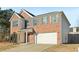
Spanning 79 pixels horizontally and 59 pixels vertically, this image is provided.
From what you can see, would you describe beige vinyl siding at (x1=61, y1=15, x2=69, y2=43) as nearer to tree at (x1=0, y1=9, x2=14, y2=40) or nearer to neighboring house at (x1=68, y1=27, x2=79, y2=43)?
neighboring house at (x1=68, y1=27, x2=79, y2=43)

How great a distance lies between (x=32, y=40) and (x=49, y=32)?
0.28 metres

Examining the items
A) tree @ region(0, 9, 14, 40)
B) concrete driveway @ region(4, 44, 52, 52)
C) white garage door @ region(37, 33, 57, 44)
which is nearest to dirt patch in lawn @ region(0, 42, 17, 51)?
concrete driveway @ region(4, 44, 52, 52)

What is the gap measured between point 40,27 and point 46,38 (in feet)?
0.64

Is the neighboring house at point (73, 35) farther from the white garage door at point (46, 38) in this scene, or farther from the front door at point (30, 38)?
the front door at point (30, 38)

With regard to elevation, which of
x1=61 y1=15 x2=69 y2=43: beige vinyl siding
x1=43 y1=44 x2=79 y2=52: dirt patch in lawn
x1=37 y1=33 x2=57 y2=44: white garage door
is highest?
x1=61 y1=15 x2=69 y2=43: beige vinyl siding

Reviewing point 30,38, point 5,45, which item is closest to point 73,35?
point 30,38

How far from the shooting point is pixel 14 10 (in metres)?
2.00

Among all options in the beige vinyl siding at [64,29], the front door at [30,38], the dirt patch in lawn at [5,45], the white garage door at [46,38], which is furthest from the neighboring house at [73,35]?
the dirt patch in lawn at [5,45]

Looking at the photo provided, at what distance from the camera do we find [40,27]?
1.96 m

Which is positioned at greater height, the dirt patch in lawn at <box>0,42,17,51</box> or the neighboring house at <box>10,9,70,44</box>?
the neighboring house at <box>10,9,70,44</box>

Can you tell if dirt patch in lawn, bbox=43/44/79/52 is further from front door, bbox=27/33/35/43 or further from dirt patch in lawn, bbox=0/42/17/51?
dirt patch in lawn, bbox=0/42/17/51

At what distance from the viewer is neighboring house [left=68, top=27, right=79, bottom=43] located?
6.26ft

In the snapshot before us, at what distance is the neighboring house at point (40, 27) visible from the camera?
1.90m
